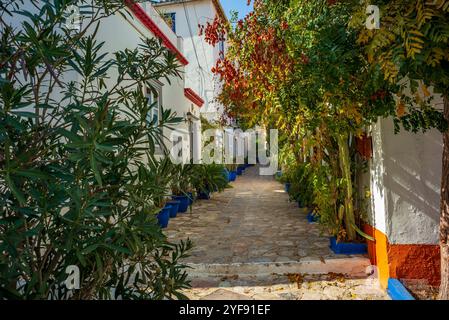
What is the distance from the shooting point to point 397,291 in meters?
3.38

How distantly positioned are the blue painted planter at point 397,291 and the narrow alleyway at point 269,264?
13cm

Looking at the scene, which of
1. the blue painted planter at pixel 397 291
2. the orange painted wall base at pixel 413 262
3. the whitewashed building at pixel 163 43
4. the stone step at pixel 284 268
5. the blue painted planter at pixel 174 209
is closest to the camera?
the blue painted planter at pixel 397 291

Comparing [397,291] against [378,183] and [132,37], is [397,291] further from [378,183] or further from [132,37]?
[132,37]

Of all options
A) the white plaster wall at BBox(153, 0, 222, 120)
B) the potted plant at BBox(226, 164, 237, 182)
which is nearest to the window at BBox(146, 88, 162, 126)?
the white plaster wall at BBox(153, 0, 222, 120)

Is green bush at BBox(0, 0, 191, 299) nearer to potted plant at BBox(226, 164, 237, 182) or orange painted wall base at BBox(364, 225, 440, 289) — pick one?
orange painted wall base at BBox(364, 225, 440, 289)

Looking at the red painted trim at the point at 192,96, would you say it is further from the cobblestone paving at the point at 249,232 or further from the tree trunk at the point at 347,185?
the tree trunk at the point at 347,185

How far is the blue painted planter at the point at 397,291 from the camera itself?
324 cm

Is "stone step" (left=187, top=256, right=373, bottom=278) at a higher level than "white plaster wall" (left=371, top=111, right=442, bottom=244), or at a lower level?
lower

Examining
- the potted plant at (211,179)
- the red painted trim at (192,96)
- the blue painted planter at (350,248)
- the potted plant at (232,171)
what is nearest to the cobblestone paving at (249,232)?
the blue painted planter at (350,248)

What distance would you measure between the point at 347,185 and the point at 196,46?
13.5 metres

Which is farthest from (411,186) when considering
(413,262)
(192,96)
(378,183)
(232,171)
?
(232,171)

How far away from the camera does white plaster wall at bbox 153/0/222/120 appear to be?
1600 centimetres
